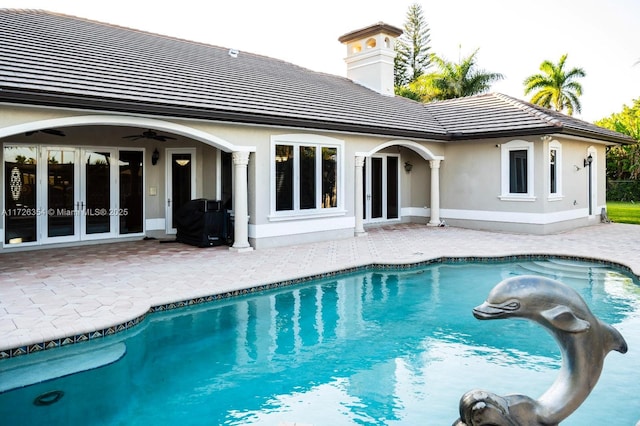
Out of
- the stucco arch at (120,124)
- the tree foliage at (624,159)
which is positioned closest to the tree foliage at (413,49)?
the tree foliage at (624,159)

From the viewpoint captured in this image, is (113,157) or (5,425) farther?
(113,157)

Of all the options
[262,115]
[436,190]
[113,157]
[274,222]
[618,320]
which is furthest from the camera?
[436,190]

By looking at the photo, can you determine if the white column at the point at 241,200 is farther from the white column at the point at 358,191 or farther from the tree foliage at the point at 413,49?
the tree foliage at the point at 413,49

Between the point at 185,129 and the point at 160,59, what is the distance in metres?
3.60

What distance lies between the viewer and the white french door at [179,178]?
13.8m

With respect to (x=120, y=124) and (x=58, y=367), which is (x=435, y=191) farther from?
(x=58, y=367)

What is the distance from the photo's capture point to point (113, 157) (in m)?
12.9

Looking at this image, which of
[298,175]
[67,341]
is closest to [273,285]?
[67,341]

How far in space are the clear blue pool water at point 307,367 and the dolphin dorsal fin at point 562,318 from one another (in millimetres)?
2088

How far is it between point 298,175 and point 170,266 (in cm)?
440

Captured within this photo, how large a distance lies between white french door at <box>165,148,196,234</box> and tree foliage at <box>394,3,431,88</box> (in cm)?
3003

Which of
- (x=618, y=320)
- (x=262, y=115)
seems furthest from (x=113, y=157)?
(x=618, y=320)

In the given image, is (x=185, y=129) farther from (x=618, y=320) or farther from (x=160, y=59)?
(x=618, y=320)

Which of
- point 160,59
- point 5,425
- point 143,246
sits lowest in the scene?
point 5,425
